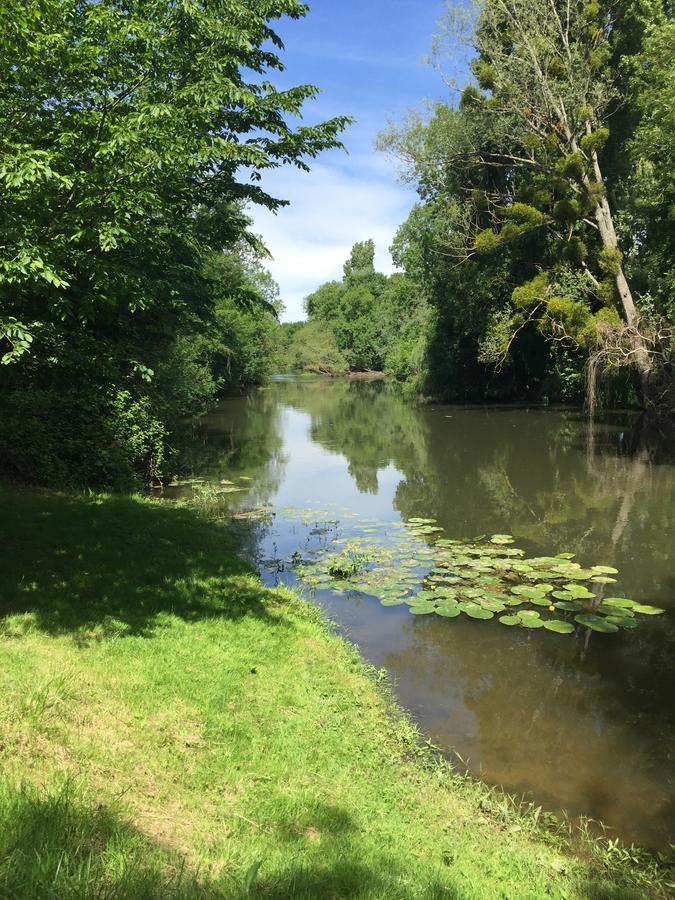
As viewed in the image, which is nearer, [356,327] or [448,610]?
[448,610]

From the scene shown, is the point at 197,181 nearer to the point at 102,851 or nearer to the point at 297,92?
the point at 297,92

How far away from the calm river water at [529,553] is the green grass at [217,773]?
1.91ft

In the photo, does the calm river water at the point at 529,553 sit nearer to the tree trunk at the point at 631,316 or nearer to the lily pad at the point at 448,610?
the lily pad at the point at 448,610

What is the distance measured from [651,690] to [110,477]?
11.2 meters

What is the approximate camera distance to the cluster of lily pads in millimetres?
7941

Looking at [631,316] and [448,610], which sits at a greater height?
[631,316]

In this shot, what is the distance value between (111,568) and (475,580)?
16.9 ft

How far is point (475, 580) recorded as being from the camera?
9133mm

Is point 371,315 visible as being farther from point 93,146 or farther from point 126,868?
point 126,868

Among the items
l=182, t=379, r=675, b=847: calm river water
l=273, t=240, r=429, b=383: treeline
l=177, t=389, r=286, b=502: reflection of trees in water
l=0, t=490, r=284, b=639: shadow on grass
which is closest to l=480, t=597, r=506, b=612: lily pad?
l=182, t=379, r=675, b=847: calm river water

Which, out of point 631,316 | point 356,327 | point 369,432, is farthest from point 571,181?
point 356,327

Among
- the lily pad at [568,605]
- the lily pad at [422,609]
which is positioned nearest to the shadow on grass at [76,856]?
the lily pad at [422,609]

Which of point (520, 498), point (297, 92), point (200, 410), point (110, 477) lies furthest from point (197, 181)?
point (200, 410)

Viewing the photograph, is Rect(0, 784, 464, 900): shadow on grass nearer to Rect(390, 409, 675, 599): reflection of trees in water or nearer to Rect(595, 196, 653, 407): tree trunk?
Rect(390, 409, 675, 599): reflection of trees in water
